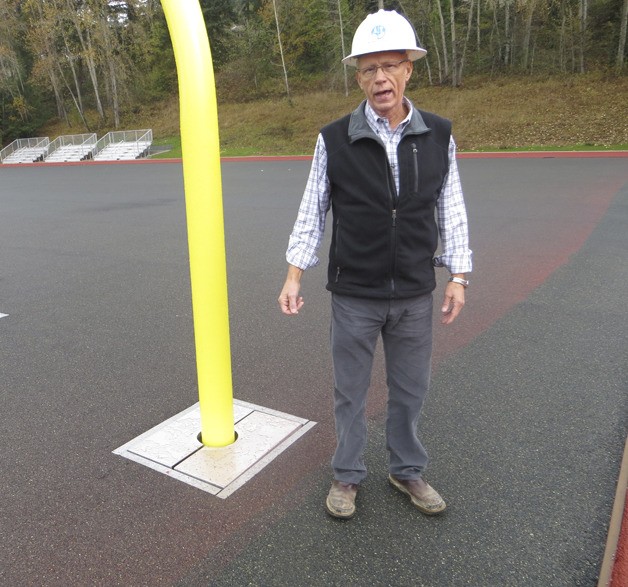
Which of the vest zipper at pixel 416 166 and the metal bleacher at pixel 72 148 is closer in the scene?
the vest zipper at pixel 416 166

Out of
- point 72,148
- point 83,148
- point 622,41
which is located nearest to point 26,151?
point 72,148

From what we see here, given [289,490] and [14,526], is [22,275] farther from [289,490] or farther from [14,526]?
[289,490]

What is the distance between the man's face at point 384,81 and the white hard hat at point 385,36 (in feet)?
0.12

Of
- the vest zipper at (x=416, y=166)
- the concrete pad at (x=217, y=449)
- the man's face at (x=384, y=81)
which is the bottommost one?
the concrete pad at (x=217, y=449)

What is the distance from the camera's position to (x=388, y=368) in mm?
2500

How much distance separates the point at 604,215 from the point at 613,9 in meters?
28.5

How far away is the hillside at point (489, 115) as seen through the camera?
21.6m

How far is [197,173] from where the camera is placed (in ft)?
8.64

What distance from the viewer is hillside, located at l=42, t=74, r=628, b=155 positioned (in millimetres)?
21625

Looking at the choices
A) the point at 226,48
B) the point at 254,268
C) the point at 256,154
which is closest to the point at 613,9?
the point at 256,154

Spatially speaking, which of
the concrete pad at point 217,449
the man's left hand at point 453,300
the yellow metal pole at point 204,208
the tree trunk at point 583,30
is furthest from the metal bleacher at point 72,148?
the man's left hand at point 453,300

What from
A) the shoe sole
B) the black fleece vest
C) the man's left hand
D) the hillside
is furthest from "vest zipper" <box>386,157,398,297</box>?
the hillside

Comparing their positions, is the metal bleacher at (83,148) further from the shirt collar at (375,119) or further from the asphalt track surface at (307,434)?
the shirt collar at (375,119)

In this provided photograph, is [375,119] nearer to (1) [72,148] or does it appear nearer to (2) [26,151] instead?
(1) [72,148]
